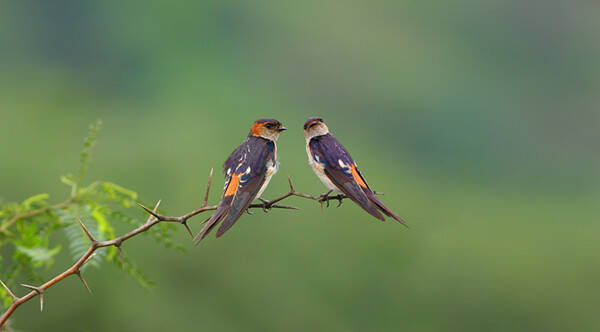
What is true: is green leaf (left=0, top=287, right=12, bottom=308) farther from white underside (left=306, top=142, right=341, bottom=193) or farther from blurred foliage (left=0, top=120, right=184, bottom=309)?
white underside (left=306, top=142, right=341, bottom=193)

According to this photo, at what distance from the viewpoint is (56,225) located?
2.00 m

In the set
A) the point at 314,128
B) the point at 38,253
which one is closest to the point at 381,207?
the point at 314,128

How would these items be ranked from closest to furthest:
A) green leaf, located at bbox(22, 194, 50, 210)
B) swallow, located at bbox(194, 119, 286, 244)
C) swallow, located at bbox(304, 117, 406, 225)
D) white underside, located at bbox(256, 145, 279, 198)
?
swallow, located at bbox(194, 119, 286, 244), swallow, located at bbox(304, 117, 406, 225), white underside, located at bbox(256, 145, 279, 198), green leaf, located at bbox(22, 194, 50, 210)

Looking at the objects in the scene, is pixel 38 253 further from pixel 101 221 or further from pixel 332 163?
pixel 332 163

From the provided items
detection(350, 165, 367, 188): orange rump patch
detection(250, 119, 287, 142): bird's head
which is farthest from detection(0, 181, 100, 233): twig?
detection(350, 165, 367, 188): orange rump patch

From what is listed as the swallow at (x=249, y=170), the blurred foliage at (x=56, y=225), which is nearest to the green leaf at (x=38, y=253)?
the blurred foliage at (x=56, y=225)

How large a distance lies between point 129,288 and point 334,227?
5.78m

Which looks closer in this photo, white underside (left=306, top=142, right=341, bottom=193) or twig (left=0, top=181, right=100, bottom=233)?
white underside (left=306, top=142, right=341, bottom=193)

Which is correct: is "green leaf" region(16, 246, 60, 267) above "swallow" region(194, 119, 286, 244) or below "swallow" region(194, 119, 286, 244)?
below

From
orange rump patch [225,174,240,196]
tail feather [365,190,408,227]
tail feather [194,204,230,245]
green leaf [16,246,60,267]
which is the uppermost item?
tail feather [365,190,408,227]

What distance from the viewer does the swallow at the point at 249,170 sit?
1362mm

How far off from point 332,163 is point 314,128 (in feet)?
0.61

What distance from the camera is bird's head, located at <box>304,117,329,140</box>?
180 cm

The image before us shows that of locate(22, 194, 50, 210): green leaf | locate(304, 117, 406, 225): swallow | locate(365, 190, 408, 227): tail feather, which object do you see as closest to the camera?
locate(365, 190, 408, 227): tail feather
